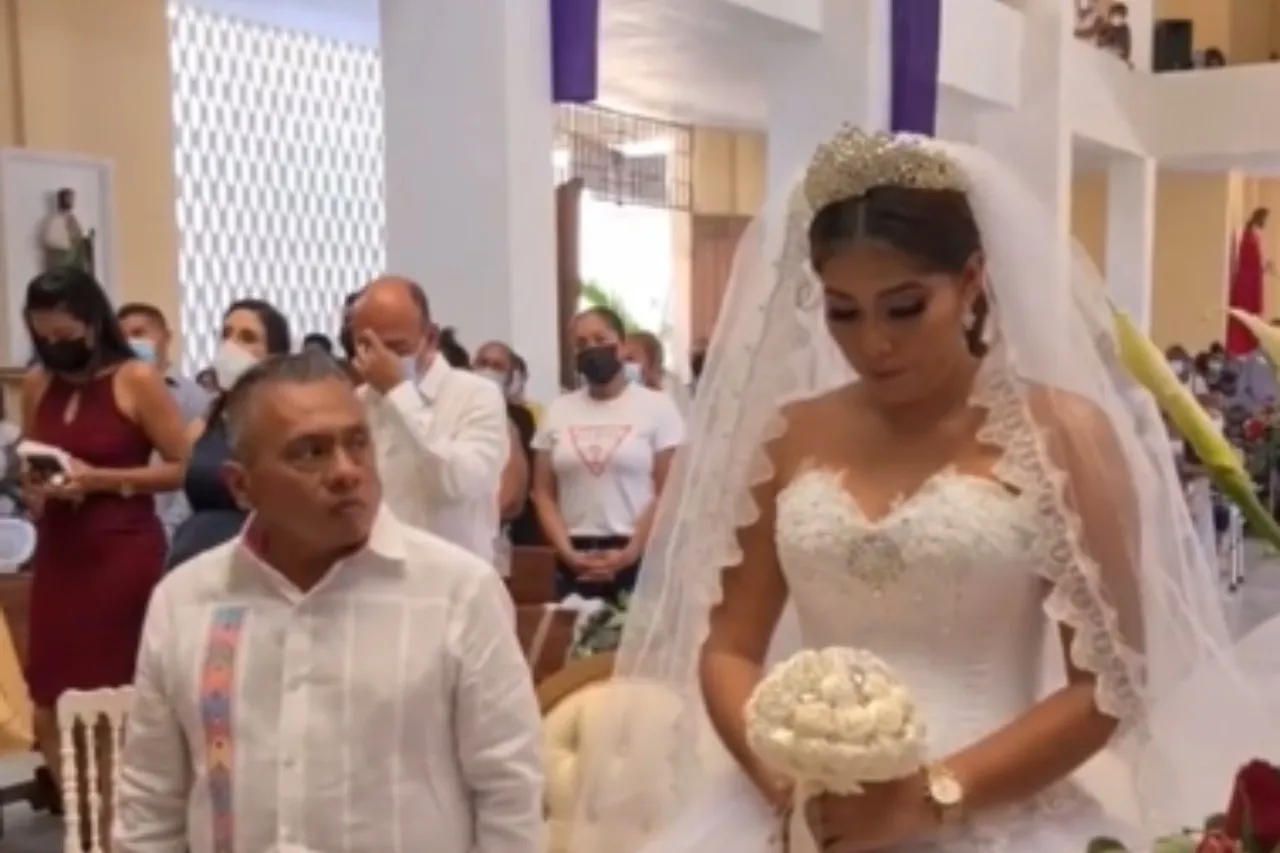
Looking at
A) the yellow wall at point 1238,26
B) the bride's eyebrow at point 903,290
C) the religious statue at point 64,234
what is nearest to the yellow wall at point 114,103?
the religious statue at point 64,234

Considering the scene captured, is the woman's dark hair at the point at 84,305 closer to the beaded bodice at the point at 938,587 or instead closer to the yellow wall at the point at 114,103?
the beaded bodice at the point at 938,587

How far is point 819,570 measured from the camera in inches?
79.2

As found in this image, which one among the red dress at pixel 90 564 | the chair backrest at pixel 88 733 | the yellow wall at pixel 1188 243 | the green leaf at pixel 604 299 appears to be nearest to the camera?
the chair backrest at pixel 88 733

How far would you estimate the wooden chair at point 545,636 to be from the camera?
3.64m

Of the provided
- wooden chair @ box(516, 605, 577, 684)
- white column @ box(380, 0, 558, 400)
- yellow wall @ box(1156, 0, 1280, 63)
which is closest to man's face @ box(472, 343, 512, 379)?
white column @ box(380, 0, 558, 400)

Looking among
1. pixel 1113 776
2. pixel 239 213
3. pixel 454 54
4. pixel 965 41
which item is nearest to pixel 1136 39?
pixel 965 41

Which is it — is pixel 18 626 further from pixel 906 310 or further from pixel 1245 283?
pixel 1245 283

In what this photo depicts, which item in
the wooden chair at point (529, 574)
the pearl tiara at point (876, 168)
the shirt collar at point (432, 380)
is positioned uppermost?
the pearl tiara at point (876, 168)

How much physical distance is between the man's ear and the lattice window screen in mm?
7817

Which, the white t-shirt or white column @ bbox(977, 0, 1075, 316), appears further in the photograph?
white column @ bbox(977, 0, 1075, 316)

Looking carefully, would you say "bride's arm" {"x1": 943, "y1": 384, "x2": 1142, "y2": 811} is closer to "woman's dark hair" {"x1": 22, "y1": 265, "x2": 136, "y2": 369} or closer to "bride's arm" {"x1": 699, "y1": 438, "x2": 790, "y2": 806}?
"bride's arm" {"x1": 699, "y1": 438, "x2": 790, "y2": 806}

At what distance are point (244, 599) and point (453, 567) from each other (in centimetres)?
26

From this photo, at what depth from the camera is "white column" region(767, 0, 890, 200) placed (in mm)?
9469

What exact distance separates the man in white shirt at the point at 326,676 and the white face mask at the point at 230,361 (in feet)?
5.88
